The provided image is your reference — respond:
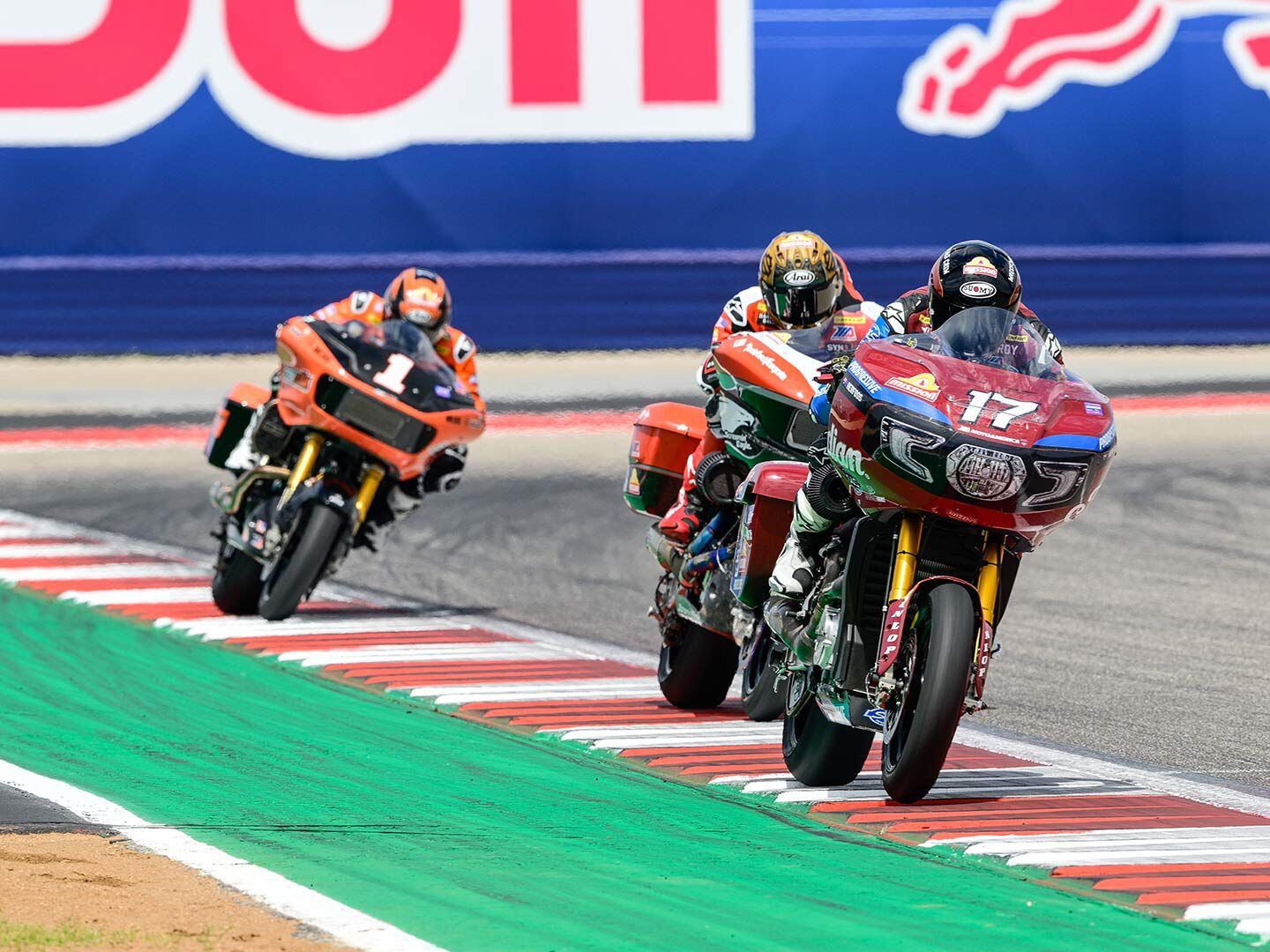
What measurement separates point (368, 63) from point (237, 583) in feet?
34.1

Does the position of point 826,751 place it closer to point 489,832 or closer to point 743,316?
point 489,832

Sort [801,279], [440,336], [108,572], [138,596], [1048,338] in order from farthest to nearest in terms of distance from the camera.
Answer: [108,572], [138,596], [440,336], [801,279], [1048,338]

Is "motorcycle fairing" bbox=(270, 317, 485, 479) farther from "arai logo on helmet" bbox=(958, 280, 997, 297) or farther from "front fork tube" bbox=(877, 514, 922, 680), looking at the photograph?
"front fork tube" bbox=(877, 514, 922, 680)

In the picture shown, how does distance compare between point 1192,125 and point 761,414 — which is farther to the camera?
point 1192,125

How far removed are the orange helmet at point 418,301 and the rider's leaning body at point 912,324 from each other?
401 centimetres

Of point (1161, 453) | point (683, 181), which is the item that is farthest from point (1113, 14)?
point (1161, 453)

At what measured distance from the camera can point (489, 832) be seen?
6660 millimetres

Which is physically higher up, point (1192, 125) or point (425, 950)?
point (1192, 125)

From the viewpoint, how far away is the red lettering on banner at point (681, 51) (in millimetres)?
21094

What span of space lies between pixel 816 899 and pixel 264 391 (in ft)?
22.6

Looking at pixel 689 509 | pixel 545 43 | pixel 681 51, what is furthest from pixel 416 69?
pixel 689 509

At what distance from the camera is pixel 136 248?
823 inches

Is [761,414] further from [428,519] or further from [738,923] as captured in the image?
[428,519]

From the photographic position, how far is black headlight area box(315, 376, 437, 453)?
37.0ft
